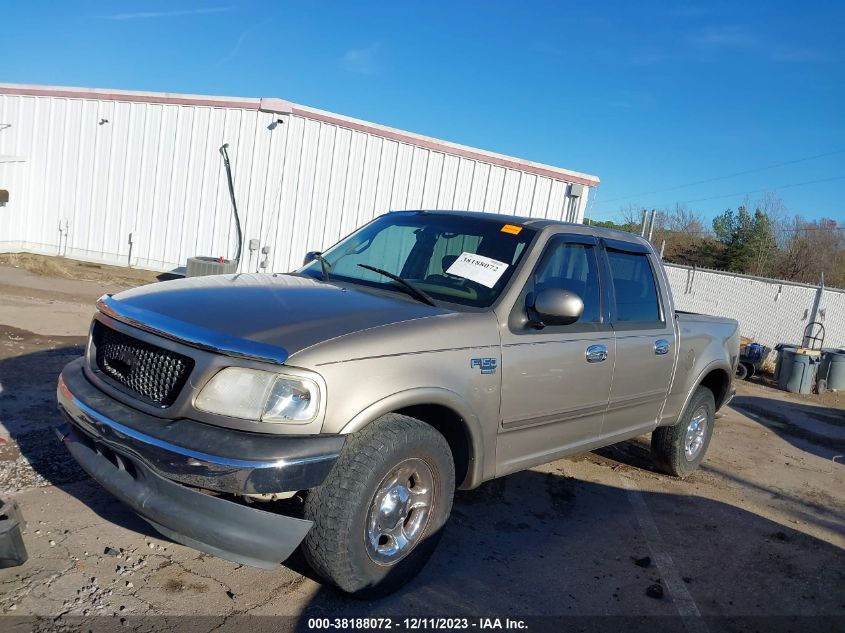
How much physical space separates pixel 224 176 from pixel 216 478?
1301 centimetres

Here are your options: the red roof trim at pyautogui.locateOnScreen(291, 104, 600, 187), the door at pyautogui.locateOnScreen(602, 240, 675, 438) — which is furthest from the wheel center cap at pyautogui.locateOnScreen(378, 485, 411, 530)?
the red roof trim at pyautogui.locateOnScreen(291, 104, 600, 187)

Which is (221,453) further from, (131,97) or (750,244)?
(750,244)

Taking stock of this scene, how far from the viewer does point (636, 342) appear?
4551mm

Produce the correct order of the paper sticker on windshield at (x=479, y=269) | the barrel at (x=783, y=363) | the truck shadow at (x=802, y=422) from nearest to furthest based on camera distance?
the paper sticker on windshield at (x=479, y=269) < the truck shadow at (x=802, y=422) < the barrel at (x=783, y=363)

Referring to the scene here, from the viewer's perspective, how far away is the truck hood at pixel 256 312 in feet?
9.08

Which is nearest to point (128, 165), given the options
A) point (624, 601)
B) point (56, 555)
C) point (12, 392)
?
point (12, 392)

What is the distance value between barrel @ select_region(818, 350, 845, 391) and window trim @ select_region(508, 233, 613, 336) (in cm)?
971

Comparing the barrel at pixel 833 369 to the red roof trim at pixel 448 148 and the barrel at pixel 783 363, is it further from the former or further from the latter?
the red roof trim at pixel 448 148

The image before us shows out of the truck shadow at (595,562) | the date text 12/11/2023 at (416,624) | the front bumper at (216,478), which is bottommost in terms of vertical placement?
the truck shadow at (595,562)

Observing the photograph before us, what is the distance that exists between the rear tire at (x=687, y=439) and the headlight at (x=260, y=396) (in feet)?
12.4

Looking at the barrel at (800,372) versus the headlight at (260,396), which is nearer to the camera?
the headlight at (260,396)

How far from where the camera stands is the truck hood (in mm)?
2768

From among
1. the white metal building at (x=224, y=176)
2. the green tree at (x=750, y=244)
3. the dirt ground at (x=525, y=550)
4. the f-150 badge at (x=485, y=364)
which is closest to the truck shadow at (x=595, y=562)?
the dirt ground at (x=525, y=550)

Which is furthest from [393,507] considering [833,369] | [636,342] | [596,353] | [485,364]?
[833,369]
